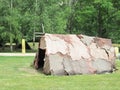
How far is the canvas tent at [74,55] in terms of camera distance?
49.4 ft

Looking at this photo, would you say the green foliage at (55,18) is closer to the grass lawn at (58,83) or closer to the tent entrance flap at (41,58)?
the tent entrance flap at (41,58)

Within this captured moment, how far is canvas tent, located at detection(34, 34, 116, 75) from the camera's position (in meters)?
15.1

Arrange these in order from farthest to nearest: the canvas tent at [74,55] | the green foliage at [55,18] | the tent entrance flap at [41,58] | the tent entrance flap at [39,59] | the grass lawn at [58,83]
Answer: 1. the green foliage at [55,18]
2. the tent entrance flap at [41,58]
3. the tent entrance flap at [39,59]
4. the canvas tent at [74,55]
5. the grass lawn at [58,83]

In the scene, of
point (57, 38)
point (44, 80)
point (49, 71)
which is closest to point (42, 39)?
point (57, 38)

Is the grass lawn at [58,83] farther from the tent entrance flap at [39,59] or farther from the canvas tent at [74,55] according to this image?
the tent entrance flap at [39,59]

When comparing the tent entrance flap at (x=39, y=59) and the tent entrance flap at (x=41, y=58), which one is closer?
the tent entrance flap at (x=39, y=59)

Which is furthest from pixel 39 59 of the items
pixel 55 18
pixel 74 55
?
pixel 55 18

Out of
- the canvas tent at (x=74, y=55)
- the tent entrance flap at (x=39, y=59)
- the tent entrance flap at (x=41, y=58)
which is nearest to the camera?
the canvas tent at (x=74, y=55)

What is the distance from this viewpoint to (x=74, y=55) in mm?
15930

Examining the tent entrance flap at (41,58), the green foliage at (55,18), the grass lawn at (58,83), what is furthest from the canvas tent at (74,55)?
the green foliage at (55,18)

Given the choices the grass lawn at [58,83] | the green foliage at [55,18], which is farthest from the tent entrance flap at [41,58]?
the green foliage at [55,18]

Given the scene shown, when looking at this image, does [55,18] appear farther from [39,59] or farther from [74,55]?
[74,55]

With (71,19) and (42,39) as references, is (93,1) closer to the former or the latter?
(71,19)

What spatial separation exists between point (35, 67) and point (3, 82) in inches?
177
